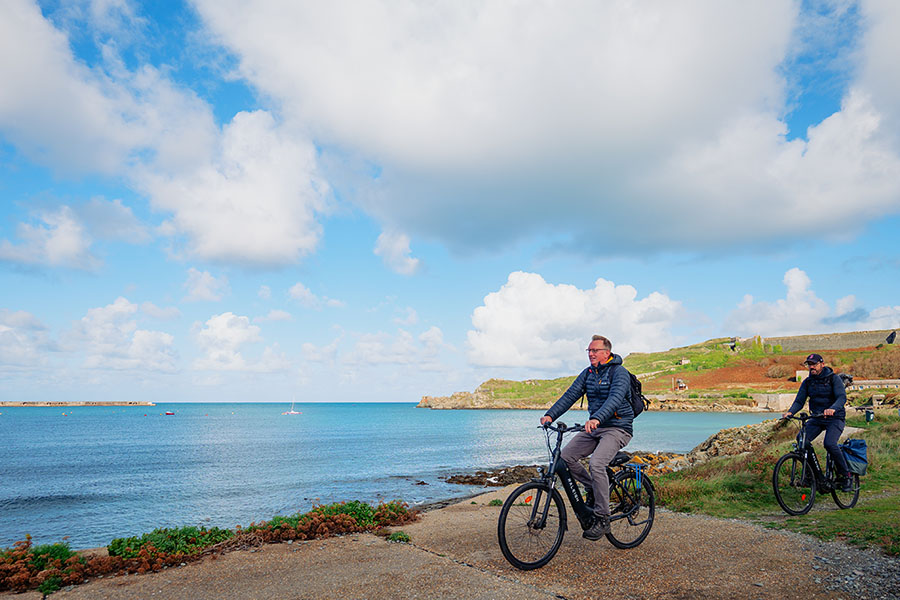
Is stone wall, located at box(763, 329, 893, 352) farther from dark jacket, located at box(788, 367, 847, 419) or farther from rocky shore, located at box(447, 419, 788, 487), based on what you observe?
dark jacket, located at box(788, 367, 847, 419)

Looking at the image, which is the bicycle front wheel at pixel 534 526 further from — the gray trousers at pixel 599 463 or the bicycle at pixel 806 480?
the bicycle at pixel 806 480

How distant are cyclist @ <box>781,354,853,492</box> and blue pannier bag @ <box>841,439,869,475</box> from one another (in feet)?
0.54

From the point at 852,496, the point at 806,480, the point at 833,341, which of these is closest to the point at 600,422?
the point at 806,480

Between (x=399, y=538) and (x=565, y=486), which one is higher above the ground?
(x=565, y=486)

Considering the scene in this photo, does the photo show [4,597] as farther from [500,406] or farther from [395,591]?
[500,406]

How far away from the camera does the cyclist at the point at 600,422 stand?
6574 mm

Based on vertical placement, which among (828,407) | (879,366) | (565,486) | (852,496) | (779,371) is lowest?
(779,371)

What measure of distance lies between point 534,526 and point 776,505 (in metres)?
6.45

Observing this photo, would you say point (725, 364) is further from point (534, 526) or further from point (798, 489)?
point (534, 526)

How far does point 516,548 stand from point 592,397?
2.06 m

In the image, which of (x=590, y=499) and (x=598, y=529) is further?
(x=590, y=499)

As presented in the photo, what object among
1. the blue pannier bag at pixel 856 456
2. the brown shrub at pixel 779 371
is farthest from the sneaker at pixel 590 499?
the brown shrub at pixel 779 371

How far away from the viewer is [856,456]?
9633 mm

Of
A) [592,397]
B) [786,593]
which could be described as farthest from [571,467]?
[786,593]
